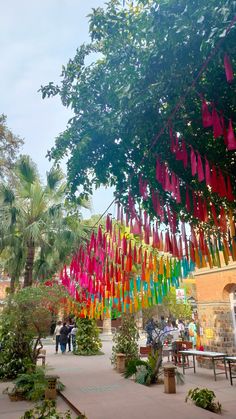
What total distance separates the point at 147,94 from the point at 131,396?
751 cm

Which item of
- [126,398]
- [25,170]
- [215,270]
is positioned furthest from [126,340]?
[25,170]

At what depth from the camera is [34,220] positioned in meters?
14.6

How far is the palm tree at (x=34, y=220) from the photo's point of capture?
14016 mm

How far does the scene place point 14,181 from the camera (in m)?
16.1

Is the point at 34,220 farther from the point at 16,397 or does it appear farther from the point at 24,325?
the point at 16,397

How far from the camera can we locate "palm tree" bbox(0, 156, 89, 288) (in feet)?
46.0

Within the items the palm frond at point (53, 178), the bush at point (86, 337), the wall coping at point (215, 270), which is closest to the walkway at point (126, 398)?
the wall coping at point (215, 270)

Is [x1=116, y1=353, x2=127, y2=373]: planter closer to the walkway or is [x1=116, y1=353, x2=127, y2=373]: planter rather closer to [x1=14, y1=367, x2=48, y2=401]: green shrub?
the walkway

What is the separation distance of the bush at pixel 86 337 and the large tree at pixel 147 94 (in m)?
13.7

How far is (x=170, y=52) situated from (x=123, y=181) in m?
2.65

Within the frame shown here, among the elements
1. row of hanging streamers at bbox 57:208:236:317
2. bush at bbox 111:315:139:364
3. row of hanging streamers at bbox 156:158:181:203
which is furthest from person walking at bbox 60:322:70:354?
row of hanging streamers at bbox 156:158:181:203

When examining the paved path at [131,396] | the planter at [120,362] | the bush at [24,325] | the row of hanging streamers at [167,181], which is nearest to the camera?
the row of hanging streamers at [167,181]

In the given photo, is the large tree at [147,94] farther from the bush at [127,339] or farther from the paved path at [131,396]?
the bush at [127,339]

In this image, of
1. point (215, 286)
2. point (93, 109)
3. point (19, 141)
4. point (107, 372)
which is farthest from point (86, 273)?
point (19, 141)
